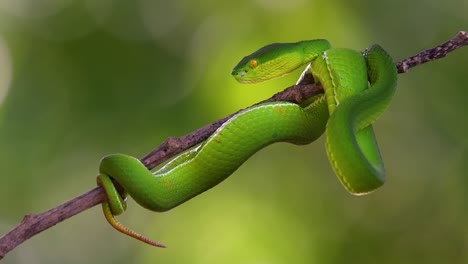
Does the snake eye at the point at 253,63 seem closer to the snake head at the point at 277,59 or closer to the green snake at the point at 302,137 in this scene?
the snake head at the point at 277,59

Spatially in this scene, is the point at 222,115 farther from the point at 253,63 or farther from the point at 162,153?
the point at 162,153

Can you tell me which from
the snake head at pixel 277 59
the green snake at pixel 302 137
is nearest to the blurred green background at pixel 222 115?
the snake head at pixel 277 59

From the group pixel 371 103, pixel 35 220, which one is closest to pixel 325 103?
pixel 371 103

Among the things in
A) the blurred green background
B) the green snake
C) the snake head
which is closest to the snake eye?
the snake head

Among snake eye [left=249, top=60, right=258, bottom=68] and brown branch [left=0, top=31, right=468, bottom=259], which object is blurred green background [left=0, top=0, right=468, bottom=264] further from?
brown branch [left=0, top=31, right=468, bottom=259]

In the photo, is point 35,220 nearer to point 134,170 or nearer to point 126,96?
point 134,170

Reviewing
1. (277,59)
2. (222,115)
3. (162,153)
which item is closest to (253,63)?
(277,59)
